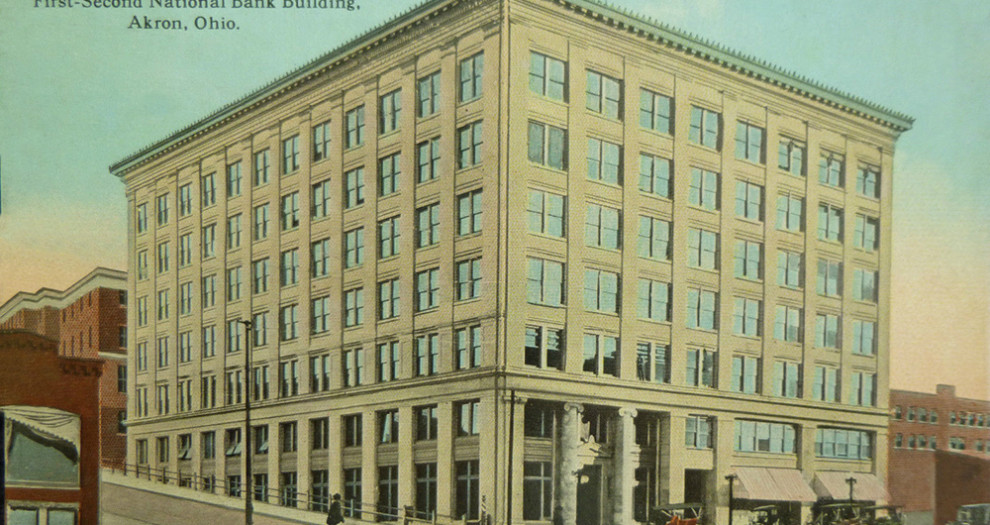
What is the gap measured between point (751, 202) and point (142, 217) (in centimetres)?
1164

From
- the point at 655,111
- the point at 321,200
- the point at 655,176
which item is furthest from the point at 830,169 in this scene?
the point at 321,200

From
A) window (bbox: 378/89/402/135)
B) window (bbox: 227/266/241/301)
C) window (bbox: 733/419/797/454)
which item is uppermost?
window (bbox: 378/89/402/135)

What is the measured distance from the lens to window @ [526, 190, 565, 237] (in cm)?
2131

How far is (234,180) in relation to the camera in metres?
23.6

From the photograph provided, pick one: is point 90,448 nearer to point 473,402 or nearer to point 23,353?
point 23,353

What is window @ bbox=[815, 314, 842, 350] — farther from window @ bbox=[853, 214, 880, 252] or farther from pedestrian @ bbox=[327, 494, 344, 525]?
pedestrian @ bbox=[327, 494, 344, 525]

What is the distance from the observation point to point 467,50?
2106cm

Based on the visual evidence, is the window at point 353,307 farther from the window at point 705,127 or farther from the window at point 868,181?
the window at point 868,181

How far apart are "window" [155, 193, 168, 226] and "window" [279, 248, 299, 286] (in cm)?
234

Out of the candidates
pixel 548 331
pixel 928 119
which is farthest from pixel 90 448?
pixel 928 119

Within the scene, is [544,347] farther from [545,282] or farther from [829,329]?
[829,329]

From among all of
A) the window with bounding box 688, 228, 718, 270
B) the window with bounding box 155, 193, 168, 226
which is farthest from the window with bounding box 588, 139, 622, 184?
the window with bounding box 155, 193, 168, 226

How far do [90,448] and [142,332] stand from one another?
277 centimetres

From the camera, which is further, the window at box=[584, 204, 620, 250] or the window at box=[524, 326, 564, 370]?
the window at box=[584, 204, 620, 250]
